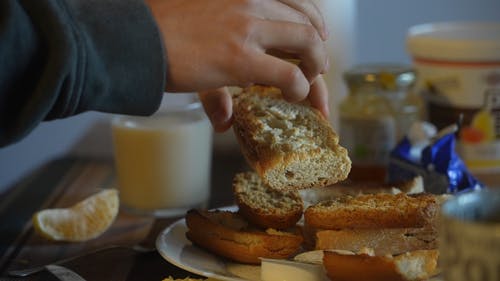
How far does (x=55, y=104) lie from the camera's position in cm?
90

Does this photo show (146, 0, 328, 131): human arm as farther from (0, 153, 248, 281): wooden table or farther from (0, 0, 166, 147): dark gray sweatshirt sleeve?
(0, 153, 248, 281): wooden table

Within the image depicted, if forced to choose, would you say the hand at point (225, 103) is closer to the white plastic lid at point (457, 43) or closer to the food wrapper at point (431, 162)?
the food wrapper at point (431, 162)

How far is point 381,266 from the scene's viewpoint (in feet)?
3.01

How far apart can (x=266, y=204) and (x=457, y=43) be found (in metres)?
0.70

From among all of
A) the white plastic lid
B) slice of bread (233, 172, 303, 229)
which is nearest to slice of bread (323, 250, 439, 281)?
slice of bread (233, 172, 303, 229)

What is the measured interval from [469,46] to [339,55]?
0.26 m

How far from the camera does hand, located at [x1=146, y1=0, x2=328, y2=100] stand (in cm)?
95

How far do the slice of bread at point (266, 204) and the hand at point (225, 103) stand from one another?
0.09m

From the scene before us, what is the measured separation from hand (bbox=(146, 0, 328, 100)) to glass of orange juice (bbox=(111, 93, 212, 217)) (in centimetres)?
47

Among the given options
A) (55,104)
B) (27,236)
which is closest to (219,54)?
(55,104)

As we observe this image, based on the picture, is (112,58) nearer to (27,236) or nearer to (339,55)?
(27,236)

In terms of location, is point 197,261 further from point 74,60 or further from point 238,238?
point 74,60

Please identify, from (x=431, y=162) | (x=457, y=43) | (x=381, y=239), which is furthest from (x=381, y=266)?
(x=457, y=43)

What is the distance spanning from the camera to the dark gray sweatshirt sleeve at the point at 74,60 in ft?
2.85
